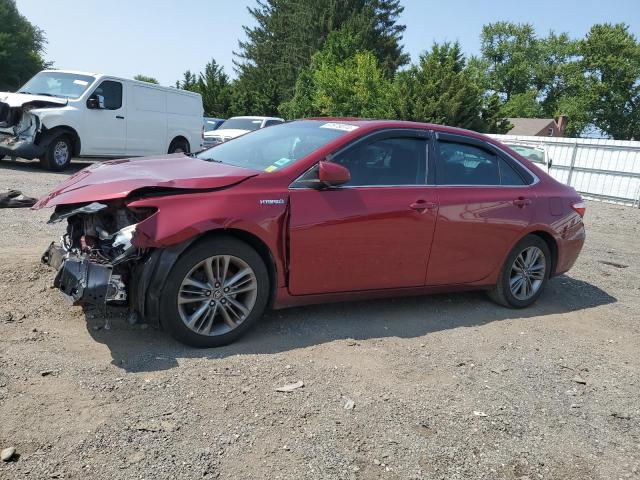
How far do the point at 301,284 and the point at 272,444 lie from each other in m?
1.49

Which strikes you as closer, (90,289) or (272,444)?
(272,444)

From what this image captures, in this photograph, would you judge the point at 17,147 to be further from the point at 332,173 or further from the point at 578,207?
the point at 578,207

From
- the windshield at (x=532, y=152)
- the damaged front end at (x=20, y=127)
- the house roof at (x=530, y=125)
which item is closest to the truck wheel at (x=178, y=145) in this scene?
the damaged front end at (x=20, y=127)

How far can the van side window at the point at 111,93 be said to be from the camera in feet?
42.5

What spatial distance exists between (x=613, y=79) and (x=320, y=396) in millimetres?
76455

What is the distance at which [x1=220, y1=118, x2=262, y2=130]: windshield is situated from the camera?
19062 mm

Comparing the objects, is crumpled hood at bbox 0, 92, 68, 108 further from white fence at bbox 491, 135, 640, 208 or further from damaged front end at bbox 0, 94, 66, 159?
white fence at bbox 491, 135, 640, 208

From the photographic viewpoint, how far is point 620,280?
24.2 feet

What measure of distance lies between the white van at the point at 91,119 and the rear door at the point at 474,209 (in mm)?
9304

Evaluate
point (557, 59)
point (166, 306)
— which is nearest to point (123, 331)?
point (166, 306)

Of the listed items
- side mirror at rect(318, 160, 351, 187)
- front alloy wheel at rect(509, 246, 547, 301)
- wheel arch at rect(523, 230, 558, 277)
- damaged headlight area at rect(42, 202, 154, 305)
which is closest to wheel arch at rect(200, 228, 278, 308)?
damaged headlight area at rect(42, 202, 154, 305)

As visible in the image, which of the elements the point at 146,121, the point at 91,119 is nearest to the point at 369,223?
the point at 91,119

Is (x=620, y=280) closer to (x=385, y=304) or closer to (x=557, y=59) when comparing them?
(x=385, y=304)

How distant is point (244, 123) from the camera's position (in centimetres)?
1945
